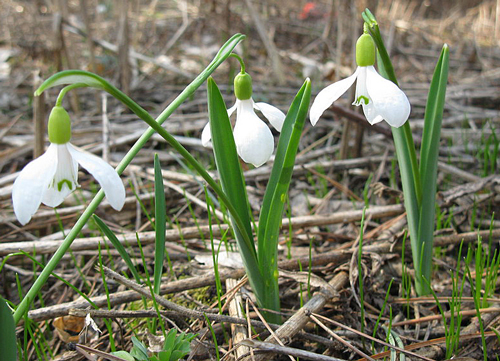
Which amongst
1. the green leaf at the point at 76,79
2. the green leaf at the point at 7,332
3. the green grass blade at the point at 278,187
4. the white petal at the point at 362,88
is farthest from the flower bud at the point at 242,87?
the green leaf at the point at 7,332

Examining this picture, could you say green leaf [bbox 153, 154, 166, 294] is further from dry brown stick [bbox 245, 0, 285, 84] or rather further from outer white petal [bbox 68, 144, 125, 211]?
dry brown stick [bbox 245, 0, 285, 84]

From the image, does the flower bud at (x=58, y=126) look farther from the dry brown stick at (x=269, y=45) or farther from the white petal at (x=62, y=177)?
the dry brown stick at (x=269, y=45)

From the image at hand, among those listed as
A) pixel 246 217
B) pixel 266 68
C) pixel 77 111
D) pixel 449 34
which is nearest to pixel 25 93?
pixel 77 111

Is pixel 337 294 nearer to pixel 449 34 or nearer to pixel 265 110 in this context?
pixel 265 110

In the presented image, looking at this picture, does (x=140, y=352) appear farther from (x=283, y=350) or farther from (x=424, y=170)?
(x=424, y=170)

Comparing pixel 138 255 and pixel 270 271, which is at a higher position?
pixel 270 271

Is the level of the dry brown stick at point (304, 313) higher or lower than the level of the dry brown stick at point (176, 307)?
lower

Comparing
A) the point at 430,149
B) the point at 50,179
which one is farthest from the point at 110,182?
the point at 430,149
